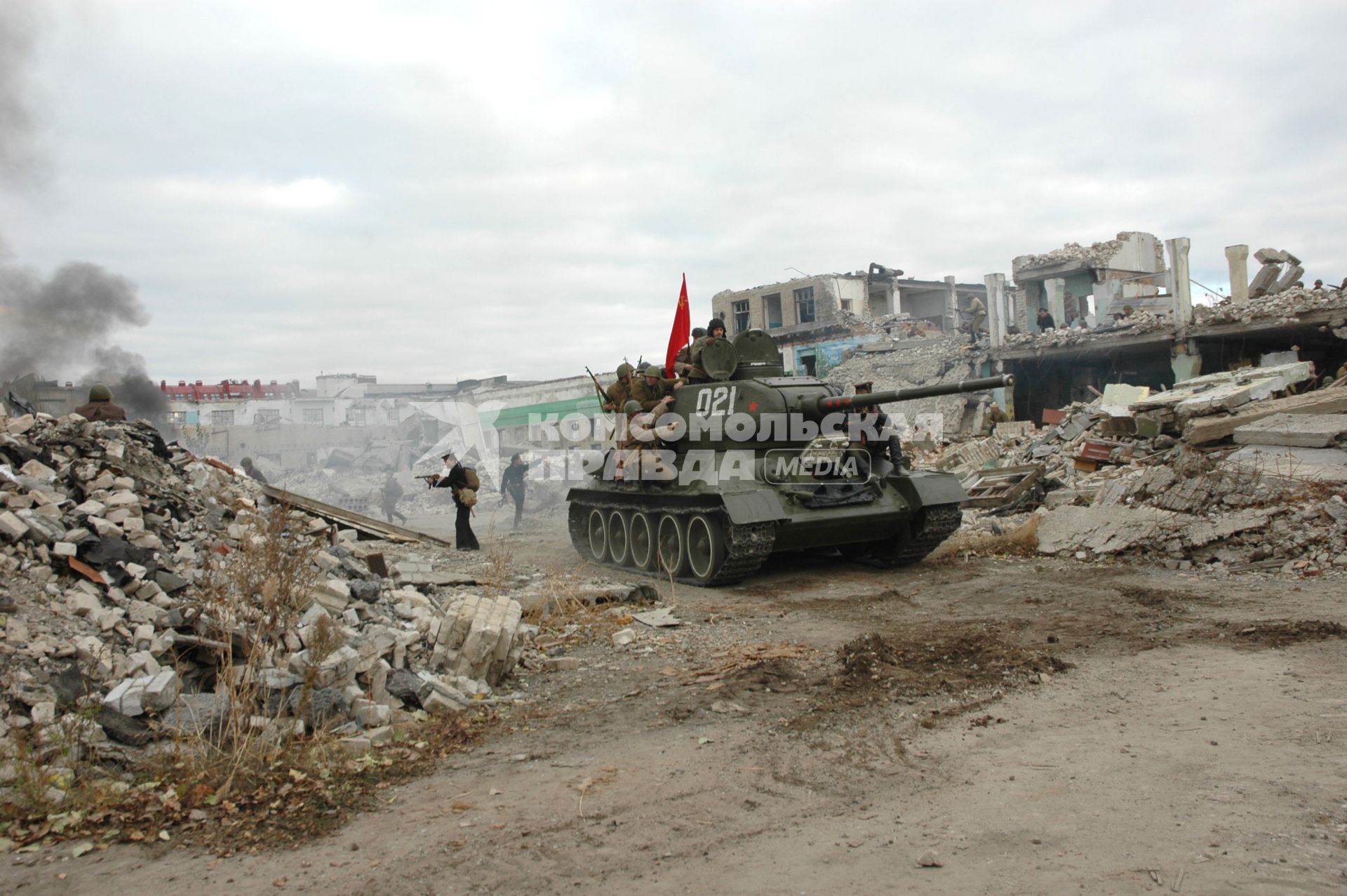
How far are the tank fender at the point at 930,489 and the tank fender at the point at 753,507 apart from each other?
5.55 ft

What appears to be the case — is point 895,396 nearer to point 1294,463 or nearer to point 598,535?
point 1294,463

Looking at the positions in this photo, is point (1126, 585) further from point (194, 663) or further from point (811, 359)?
point (811, 359)

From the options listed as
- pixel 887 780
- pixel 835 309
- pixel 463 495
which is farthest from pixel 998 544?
pixel 835 309

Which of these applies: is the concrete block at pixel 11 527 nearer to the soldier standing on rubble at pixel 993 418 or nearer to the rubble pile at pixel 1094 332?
the rubble pile at pixel 1094 332

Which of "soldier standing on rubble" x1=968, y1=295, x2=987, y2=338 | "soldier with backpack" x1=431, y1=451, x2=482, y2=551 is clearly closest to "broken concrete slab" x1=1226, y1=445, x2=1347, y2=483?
"soldier with backpack" x1=431, y1=451, x2=482, y2=551

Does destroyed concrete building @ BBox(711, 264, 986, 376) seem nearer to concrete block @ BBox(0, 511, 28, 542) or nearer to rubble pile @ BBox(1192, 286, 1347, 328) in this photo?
rubble pile @ BBox(1192, 286, 1347, 328)

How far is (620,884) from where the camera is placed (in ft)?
11.1

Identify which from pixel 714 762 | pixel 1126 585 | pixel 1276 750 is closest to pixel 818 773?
pixel 714 762

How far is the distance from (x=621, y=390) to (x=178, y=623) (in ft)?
25.3

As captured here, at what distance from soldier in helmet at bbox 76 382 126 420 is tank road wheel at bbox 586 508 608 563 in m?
5.81

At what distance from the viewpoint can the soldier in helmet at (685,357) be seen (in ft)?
39.9

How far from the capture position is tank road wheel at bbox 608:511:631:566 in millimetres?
12500

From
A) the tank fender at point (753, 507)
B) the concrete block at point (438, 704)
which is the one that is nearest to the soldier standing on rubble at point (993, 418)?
the tank fender at point (753, 507)

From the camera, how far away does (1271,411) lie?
11938mm
